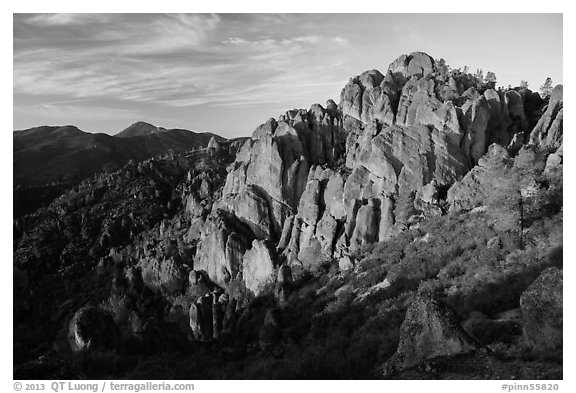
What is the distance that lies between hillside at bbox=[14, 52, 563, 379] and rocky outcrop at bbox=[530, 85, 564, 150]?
0.20m

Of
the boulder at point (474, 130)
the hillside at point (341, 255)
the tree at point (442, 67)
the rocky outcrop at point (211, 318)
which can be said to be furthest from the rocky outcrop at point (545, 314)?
the tree at point (442, 67)

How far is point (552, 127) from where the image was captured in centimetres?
4062

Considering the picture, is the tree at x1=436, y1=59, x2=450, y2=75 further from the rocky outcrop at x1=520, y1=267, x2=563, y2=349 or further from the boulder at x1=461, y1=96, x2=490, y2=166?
the rocky outcrop at x1=520, y1=267, x2=563, y2=349

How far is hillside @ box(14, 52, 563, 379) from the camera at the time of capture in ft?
57.7

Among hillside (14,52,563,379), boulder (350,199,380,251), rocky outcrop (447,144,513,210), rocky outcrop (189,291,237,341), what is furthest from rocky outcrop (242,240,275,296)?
rocky outcrop (447,144,513,210)

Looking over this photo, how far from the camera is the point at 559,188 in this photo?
2952cm

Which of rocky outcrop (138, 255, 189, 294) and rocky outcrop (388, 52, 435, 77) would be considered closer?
rocky outcrop (138, 255, 189, 294)

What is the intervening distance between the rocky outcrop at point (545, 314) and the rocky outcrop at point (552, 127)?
2750 cm

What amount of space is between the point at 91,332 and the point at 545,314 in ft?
65.5

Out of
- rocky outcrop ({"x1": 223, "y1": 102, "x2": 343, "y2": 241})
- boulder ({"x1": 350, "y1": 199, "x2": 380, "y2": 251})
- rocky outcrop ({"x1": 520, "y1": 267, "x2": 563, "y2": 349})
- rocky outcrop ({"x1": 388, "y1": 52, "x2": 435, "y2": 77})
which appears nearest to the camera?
rocky outcrop ({"x1": 520, "y1": 267, "x2": 563, "y2": 349})

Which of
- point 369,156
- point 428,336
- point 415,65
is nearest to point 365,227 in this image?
point 369,156

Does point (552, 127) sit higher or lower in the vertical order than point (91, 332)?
higher

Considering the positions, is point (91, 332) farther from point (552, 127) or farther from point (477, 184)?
point (552, 127)
